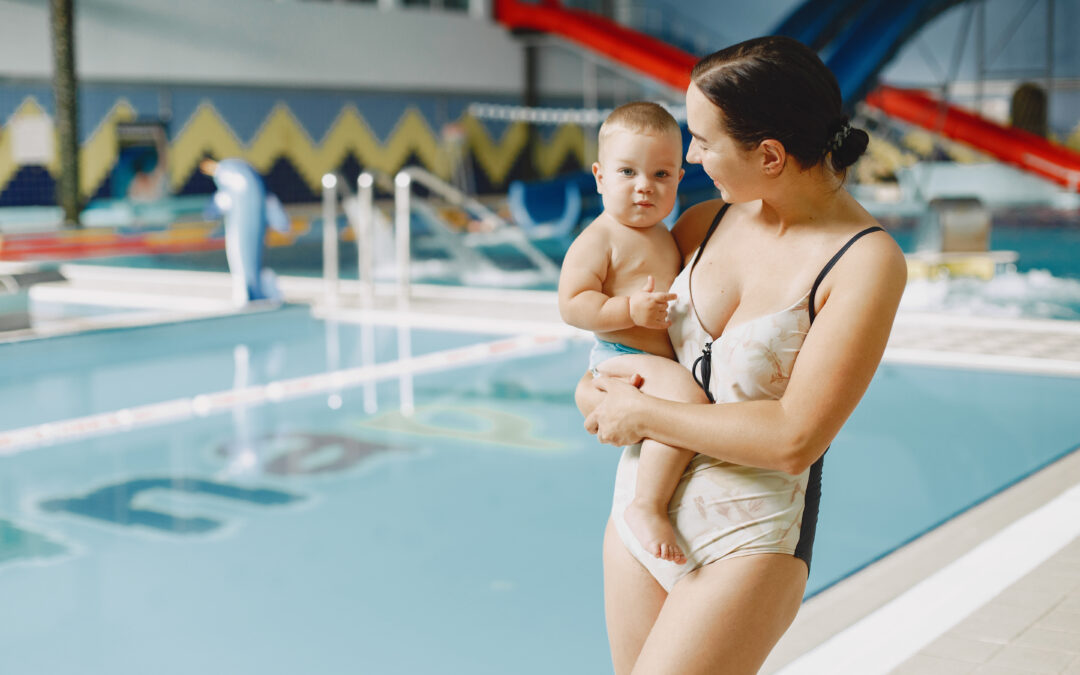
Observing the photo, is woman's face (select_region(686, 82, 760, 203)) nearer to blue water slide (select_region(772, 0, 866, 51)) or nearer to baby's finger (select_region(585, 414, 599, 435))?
baby's finger (select_region(585, 414, 599, 435))

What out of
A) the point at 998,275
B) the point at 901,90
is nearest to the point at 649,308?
the point at 998,275

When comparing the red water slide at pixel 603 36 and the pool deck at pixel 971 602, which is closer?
the pool deck at pixel 971 602

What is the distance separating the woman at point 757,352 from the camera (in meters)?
1.43

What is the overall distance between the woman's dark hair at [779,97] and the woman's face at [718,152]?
11 millimetres

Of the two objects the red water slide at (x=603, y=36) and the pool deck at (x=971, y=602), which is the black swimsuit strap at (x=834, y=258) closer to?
the pool deck at (x=971, y=602)

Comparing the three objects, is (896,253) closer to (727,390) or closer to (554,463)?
(727,390)

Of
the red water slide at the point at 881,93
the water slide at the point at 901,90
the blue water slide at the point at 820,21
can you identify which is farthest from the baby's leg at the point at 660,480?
the red water slide at the point at 881,93

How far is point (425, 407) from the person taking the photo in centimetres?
639

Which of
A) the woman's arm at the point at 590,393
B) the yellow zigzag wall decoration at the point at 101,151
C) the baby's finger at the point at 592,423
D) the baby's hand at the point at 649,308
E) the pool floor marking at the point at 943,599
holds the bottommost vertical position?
the pool floor marking at the point at 943,599

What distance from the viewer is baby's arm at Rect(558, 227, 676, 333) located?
157 cm

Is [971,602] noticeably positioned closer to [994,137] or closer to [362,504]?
[362,504]

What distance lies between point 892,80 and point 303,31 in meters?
12.2

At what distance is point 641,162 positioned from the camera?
1.69 metres

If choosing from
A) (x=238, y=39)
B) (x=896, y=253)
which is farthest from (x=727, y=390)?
(x=238, y=39)
